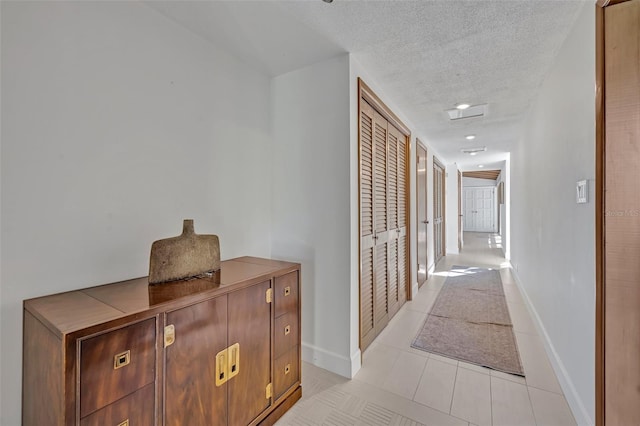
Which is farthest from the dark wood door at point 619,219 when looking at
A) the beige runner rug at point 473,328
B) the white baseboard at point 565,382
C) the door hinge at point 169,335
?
the door hinge at point 169,335

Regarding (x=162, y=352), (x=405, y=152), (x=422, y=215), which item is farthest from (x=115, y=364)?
(x=422, y=215)

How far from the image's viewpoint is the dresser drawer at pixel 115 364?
0.90m

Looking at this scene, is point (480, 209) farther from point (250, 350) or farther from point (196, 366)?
point (196, 366)

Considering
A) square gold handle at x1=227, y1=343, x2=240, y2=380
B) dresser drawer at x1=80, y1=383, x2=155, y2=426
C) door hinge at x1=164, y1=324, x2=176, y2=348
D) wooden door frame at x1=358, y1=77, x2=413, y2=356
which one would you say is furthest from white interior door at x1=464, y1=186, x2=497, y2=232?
dresser drawer at x1=80, y1=383, x2=155, y2=426

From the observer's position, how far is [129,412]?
100cm

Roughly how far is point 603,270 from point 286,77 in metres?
2.34

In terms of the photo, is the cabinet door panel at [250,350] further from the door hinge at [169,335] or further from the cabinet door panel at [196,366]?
the door hinge at [169,335]

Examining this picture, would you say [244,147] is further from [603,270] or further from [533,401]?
[533,401]

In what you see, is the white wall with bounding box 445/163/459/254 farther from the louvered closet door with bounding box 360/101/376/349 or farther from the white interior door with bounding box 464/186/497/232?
the white interior door with bounding box 464/186/497/232

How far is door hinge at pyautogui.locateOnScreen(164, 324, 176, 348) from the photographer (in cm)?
111

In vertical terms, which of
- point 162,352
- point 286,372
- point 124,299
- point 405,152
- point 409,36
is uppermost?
point 409,36

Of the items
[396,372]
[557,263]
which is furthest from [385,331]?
[557,263]

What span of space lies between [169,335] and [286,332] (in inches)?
30.0

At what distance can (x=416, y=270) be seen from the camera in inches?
153
